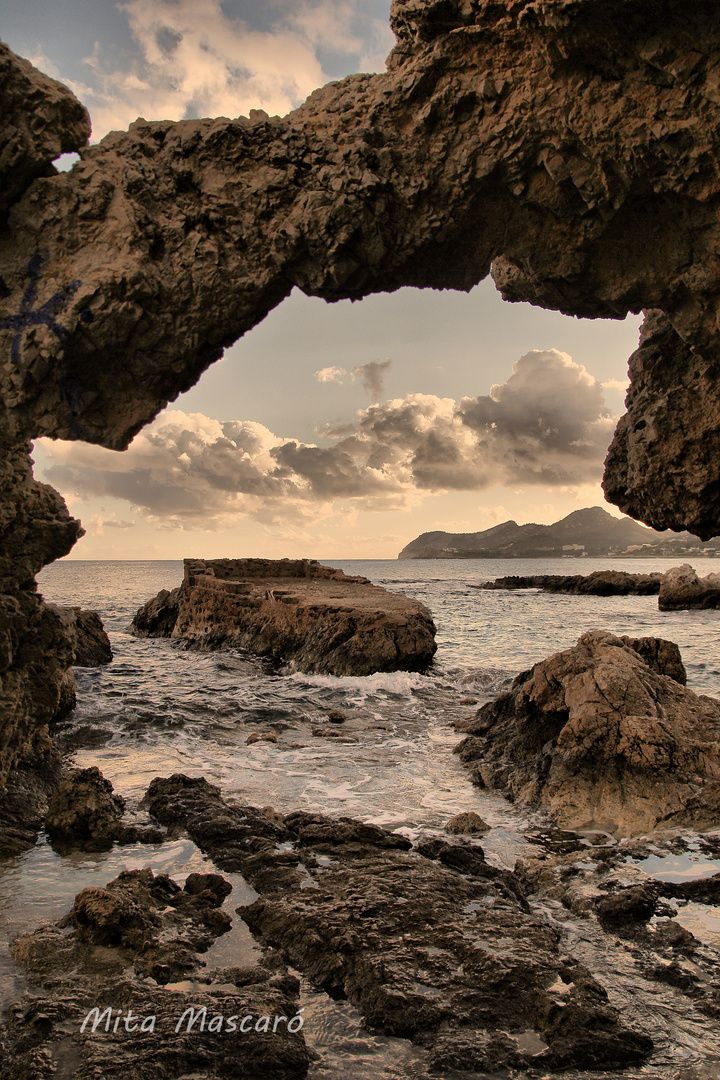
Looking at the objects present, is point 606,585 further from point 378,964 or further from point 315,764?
point 378,964

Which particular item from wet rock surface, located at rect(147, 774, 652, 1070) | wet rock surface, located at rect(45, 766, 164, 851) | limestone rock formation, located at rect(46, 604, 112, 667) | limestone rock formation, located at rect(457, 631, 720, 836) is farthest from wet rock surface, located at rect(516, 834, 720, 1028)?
limestone rock formation, located at rect(46, 604, 112, 667)

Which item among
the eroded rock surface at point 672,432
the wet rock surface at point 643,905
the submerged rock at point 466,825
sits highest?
the eroded rock surface at point 672,432

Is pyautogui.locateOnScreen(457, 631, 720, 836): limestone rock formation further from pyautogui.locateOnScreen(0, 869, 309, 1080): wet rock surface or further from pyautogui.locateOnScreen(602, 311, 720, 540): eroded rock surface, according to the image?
pyautogui.locateOnScreen(0, 869, 309, 1080): wet rock surface

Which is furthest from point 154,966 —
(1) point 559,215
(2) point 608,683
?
(1) point 559,215

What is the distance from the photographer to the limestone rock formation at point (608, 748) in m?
6.10

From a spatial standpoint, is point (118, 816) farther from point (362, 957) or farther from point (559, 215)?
point (559, 215)

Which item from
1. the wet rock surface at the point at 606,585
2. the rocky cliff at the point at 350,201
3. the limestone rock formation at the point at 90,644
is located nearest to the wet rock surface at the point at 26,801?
the rocky cliff at the point at 350,201

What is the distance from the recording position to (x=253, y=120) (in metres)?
5.84

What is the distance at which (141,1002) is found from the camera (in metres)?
3.42

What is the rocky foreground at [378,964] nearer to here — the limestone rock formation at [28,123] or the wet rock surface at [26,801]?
the wet rock surface at [26,801]

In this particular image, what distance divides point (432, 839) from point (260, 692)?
867 centimetres

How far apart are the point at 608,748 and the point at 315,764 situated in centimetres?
393
